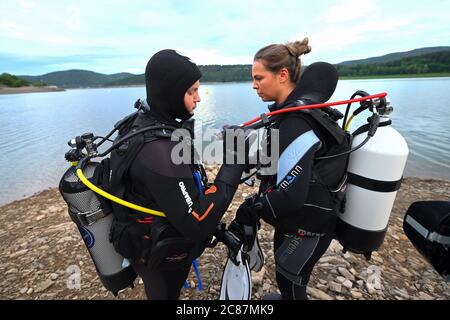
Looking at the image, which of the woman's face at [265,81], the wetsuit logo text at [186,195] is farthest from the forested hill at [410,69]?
the wetsuit logo text at [186,195]

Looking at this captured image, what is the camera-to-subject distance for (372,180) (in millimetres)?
1969

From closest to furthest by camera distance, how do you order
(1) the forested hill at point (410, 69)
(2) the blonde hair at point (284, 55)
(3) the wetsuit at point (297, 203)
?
(3) the wetsuit at point (297, 203) → (2) the blonde hair at point (284, 55) → (1) the forested hill at point (410, 69)

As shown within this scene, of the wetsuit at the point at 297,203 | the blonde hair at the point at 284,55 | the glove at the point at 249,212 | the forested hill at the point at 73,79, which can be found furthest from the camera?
the forested hill at the point at 73,79

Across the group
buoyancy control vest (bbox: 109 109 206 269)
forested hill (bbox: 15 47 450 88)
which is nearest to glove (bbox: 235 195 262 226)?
buoyancy control vest (bbox: 109 109 206 269)

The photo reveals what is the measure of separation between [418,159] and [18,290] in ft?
39.3

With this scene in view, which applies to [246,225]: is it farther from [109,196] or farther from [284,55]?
[284,55]

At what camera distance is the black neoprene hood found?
1.78 metres

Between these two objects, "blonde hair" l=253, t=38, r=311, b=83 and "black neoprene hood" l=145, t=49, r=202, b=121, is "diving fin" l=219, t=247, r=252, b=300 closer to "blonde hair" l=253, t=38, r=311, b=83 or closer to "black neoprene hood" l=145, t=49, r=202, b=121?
"black neoprene hood" l=145, t=49, r=202, b=121

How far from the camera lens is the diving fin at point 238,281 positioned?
231 cm

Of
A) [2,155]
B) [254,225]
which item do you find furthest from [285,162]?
[2,155]

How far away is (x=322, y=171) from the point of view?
1.95m

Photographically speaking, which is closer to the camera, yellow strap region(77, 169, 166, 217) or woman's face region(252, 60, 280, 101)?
yellow strap region(77, 169, 166, 217)

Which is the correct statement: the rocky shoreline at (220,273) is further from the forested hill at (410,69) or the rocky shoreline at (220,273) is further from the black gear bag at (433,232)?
the forested hill at (410,69)

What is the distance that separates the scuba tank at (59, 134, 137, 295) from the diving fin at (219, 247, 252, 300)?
0.91 metres
